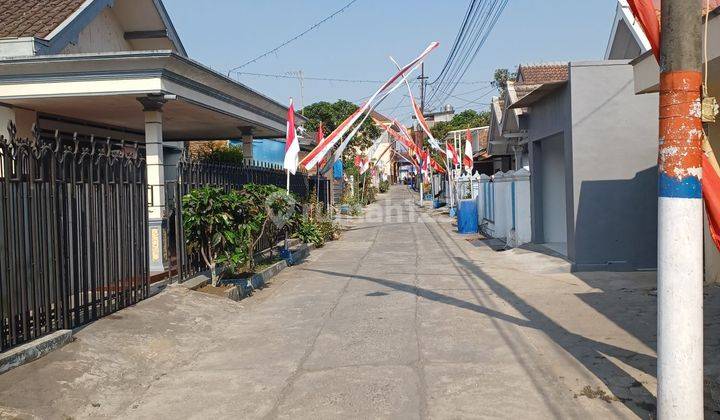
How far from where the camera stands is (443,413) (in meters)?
5.06

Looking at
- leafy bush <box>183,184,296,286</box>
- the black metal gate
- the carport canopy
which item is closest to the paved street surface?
the black metal gate

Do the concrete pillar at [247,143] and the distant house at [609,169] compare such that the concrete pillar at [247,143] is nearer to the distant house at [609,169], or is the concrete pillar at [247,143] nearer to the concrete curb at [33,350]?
the distant house at [609,169]

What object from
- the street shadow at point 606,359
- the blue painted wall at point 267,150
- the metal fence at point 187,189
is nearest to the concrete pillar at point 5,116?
the metal fence at point 187,189

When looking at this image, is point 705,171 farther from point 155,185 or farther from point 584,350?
point 155,185

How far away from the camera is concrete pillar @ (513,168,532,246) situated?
1636cm

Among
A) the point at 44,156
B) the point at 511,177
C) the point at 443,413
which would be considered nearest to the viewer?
the point at 443,413

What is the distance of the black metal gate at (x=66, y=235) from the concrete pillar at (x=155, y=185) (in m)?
2.08

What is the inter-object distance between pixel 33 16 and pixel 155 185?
4.57 metres

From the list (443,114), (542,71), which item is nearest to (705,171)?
(542,71)

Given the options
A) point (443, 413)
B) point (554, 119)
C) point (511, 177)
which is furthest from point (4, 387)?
point (511, 177)

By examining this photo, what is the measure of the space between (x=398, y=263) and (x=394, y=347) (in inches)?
292

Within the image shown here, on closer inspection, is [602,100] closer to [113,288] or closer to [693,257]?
[693,257]

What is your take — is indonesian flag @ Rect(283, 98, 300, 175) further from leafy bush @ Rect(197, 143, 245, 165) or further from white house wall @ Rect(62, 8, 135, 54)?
white house wall @ Rect(62, 8, 135, 54)

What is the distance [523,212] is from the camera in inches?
646
